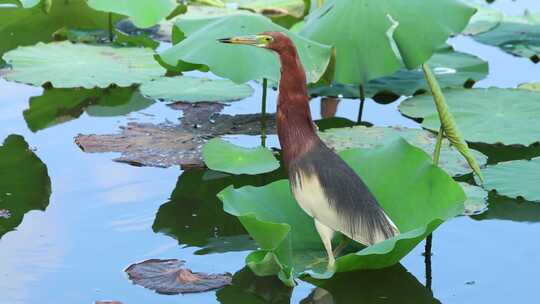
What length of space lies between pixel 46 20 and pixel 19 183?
7.21 feet

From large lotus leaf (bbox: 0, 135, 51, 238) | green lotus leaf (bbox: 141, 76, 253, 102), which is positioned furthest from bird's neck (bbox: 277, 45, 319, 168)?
green lotus leaf (bbox: 141, 76, 253, 102)

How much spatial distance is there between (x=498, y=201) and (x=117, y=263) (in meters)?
1.49

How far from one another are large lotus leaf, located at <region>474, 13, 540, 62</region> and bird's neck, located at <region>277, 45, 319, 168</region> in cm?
302

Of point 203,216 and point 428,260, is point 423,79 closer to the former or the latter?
point 203,216

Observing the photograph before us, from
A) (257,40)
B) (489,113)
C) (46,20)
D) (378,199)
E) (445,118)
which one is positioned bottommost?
(46,20)

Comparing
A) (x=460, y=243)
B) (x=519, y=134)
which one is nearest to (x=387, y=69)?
(x=519, y=134)

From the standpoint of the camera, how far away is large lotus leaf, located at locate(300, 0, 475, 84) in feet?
15.2

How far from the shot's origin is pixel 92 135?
4.78m

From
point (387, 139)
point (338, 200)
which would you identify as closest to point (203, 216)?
point (338, 200)

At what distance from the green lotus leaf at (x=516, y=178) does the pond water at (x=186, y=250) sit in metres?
0.06

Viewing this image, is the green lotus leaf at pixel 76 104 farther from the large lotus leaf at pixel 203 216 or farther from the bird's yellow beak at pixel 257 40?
the bird's yellow beak at pixel 257 40

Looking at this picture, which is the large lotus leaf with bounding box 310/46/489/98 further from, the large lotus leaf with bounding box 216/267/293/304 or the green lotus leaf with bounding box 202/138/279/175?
the large lotus leaf with bounding box 216/267/293/304

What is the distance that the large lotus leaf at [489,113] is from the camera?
4633 millimetres

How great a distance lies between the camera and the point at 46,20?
636 centimetres
